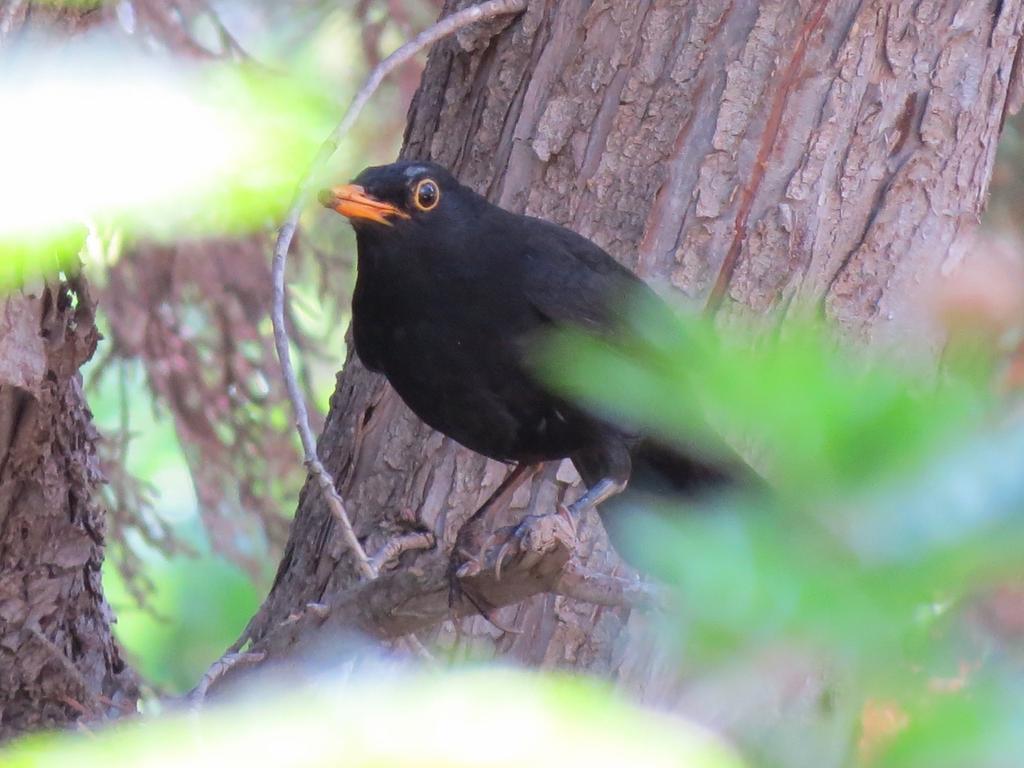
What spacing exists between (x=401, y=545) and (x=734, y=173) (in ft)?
4.84

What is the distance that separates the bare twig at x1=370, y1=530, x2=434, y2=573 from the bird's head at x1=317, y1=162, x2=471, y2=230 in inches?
33.7

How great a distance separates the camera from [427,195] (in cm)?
357

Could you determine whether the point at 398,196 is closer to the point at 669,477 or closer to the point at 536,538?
the point at 669,477

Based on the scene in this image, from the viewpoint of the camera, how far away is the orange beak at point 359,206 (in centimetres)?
341

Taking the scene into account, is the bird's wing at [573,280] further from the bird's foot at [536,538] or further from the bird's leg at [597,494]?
the bird's foot at [536,538]

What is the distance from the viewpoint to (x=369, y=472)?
4023mm

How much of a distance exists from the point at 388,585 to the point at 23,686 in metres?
1.18

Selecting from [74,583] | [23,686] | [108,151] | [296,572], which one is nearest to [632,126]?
[296,572]

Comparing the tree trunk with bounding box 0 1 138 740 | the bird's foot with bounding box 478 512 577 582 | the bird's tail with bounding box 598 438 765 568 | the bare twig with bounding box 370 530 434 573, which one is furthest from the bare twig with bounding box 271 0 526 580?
the bird's tail with bounding box 598 438 765 568

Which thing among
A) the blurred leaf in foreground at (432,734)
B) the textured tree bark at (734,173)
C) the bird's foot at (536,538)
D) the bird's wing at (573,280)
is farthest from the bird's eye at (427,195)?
the blurred leaf in foreground at (432,734)

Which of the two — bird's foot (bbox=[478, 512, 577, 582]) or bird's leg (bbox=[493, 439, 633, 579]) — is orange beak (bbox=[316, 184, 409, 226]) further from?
bird's foot (bbox=[478, 512, 577, 582])

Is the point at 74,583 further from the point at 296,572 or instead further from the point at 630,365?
the point at 630,365

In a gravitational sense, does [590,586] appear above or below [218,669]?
above

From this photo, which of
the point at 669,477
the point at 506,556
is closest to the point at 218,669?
the point at 506,556
